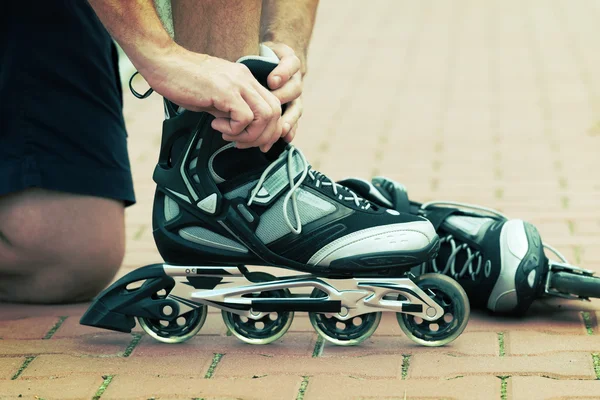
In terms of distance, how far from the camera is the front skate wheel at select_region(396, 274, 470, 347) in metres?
2.20

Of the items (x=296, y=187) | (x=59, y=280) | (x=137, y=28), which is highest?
(x=137, y=28)

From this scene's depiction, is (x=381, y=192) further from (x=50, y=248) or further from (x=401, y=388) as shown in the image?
(x=50, y=248)

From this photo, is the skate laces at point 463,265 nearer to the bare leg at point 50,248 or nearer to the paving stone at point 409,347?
the paving stone at point 409,347

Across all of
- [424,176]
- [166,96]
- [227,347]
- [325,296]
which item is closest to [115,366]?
[227,347]

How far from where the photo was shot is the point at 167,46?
6.82ft

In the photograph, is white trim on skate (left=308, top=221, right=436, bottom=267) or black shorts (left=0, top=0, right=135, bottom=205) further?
black shorts (left=0, top=0, right=135, bottom=205)

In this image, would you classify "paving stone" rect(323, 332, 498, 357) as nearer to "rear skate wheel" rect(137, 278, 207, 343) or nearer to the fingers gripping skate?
the fingers gripping skate

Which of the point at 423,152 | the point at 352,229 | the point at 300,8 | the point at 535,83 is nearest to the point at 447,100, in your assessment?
the point at 535,83

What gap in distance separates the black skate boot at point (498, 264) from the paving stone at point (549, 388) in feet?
1.25

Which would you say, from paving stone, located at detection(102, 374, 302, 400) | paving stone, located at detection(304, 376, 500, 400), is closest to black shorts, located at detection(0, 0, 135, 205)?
paving stone, located at detection(102, 374, 302, 400)

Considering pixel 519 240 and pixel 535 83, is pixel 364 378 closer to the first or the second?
pixel 519 240

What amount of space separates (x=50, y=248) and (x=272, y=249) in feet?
2.60

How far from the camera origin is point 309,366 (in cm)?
215

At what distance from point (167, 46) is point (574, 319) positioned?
1.22 m
